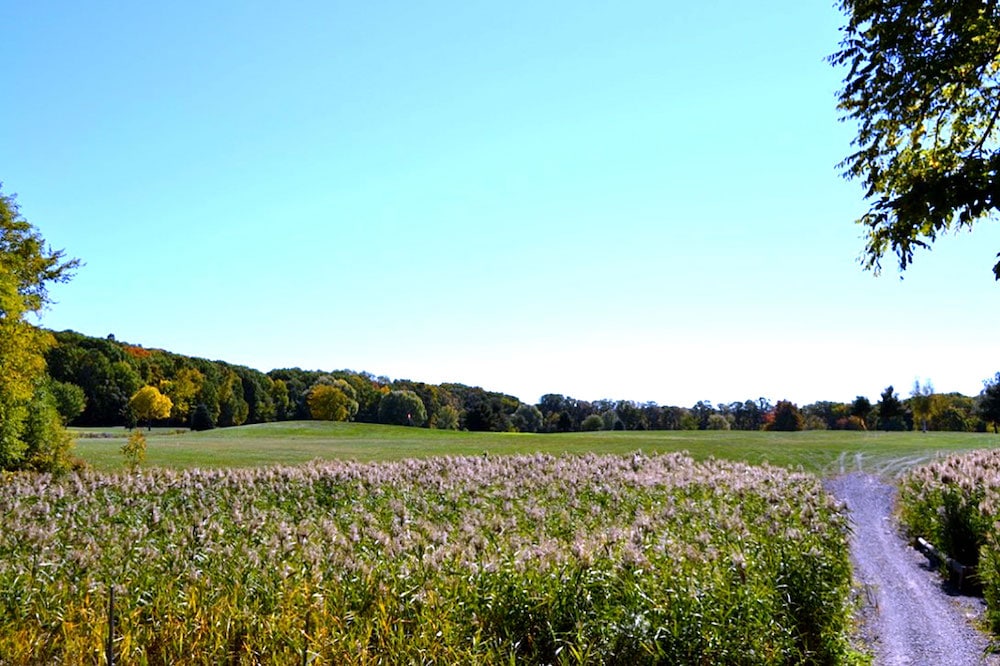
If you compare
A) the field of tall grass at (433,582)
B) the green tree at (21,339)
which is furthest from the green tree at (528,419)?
the field of tall grass at (433,582)

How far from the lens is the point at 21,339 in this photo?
18906 millimetres

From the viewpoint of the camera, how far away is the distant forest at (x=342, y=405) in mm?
69875

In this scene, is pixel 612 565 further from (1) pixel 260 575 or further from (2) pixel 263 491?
(2) pixel 263 491

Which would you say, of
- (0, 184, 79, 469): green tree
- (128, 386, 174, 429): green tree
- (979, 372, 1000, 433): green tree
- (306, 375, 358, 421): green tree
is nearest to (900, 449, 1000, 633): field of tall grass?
(0, 184, 79, 469): green tree

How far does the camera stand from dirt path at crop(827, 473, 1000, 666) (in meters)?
7.77

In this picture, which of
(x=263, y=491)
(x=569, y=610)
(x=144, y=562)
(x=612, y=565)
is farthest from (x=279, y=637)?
(x=263, y=491)

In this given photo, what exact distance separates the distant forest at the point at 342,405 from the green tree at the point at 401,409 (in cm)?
13

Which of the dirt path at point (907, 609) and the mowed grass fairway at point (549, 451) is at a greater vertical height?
the mowed grass fairway at point (549, 451)

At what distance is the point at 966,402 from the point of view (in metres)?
81.5

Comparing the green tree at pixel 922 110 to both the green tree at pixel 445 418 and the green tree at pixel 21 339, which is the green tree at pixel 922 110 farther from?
the green tree at pixel 445 418

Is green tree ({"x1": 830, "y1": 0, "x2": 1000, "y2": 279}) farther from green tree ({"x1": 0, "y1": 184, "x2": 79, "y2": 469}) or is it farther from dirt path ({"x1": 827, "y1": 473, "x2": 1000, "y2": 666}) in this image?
green tree ({"x1": 0, "y1": 184, "x2": 79, "y2": 469})

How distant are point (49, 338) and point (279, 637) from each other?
20.5m

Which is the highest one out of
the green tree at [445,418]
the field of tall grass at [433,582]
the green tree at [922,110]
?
the green tree at [922,110]

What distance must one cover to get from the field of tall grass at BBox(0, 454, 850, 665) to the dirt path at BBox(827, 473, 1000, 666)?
875 millimetres
